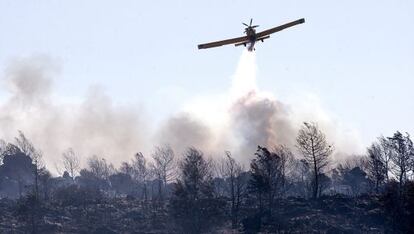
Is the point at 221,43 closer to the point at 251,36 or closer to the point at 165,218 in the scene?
the point at 251,36

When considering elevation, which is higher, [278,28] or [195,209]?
[278,28]

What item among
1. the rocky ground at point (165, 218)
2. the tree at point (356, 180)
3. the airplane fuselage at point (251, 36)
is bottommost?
the rocky ground at point (165, 218)

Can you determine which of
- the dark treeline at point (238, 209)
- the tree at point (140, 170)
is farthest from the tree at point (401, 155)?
the tree at point (140, 170)

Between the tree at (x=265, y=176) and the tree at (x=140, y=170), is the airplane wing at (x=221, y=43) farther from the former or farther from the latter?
the tree at (x=140, y=170)

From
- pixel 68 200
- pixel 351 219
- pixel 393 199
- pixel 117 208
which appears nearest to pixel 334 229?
pixel 351 219

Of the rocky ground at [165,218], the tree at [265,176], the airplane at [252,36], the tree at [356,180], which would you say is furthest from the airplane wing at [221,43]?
the tree at [356,180]

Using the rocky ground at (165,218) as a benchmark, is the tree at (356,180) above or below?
above

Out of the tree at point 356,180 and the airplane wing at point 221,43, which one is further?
the tree at point 356,180

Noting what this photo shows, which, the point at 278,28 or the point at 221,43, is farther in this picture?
the point at 221,43

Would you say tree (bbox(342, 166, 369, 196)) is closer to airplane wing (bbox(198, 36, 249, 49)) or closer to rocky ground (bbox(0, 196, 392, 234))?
rocky ground (bbox(0, 196, 392, 234))

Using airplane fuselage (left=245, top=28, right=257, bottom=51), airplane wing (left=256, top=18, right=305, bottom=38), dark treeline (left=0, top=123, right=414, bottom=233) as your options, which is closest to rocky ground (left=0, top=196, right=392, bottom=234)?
dark treeline (left=0, top=123, right=414, bottom=233)

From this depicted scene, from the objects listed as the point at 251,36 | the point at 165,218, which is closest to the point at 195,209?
the point at 165,218

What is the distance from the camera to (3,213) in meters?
96.8

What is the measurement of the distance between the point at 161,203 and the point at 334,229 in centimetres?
3322
